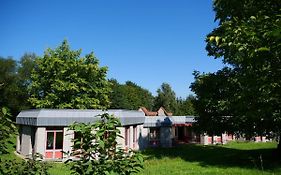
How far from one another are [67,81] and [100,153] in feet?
143

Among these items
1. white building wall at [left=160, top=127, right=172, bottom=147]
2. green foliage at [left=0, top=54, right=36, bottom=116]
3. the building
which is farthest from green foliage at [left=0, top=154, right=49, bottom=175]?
green foliage at [left=0, top=54, right=36, bottom=116]

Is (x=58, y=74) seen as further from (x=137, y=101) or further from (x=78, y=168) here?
(x=137, y=101)

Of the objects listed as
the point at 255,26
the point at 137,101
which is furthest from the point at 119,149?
the point at 137,101

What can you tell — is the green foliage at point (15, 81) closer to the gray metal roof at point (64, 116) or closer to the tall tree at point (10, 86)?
the tall tree at point (10, 86)

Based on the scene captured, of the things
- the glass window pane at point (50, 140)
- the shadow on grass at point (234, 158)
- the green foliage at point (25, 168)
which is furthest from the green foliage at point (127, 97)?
the green foliage at point (25, 168)

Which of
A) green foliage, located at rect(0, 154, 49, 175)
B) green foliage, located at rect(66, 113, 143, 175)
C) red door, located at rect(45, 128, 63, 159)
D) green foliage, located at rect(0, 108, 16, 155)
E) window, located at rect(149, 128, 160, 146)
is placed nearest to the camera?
green foliage, located at rect(66, 113, 143, 175)

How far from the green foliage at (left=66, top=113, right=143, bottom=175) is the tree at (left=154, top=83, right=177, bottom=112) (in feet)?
292

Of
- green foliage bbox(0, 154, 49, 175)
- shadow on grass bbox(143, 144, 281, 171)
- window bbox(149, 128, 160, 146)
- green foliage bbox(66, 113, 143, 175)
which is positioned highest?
green foliage bbox(66, 113, 143, 175)

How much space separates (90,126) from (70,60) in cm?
4526

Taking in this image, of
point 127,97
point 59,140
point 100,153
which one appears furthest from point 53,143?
point 127,97

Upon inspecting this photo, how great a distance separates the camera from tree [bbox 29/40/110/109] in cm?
4609

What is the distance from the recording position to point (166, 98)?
315 feet

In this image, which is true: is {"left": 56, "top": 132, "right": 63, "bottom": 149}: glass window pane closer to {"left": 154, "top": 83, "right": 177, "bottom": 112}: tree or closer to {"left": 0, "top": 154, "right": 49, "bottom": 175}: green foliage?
{"left": 0, "top": 154, "right": 49, "bottom": 175}: green foliage

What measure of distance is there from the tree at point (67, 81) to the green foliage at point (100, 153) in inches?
1603
